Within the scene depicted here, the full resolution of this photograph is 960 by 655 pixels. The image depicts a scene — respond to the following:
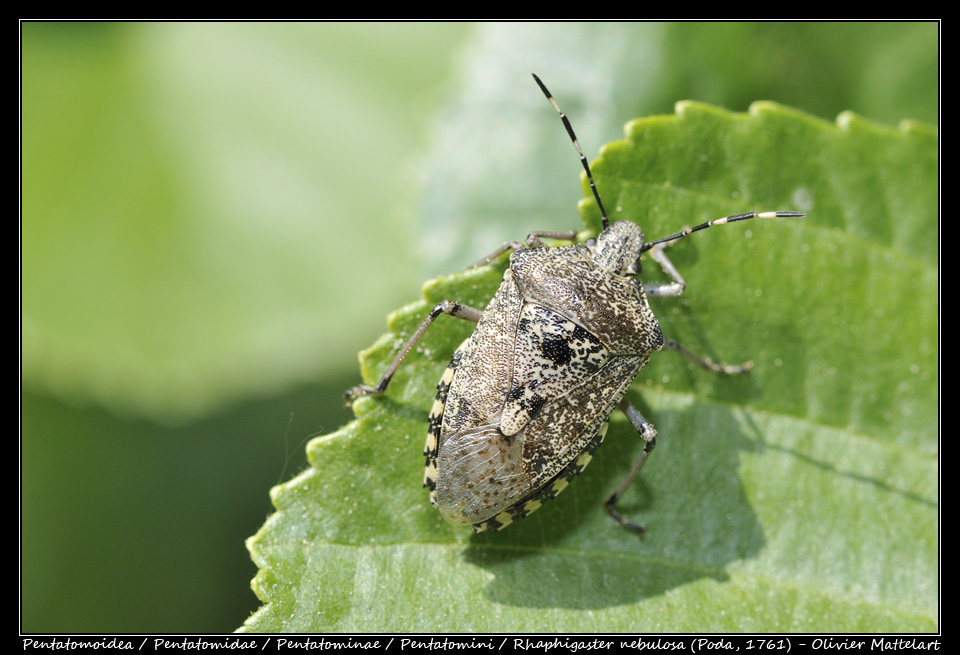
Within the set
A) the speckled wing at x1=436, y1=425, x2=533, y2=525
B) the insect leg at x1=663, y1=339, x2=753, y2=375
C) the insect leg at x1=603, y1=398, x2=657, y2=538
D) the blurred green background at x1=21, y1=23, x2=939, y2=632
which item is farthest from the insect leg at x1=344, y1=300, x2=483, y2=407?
the blurred green background at x1=21, y1=23, x2=939, y2=632

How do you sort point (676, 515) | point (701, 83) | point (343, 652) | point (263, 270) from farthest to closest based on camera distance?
point (263, 270), point (701, 83), point (676, 515), point (343, 652)

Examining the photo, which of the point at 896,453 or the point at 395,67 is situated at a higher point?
the point at 395,67

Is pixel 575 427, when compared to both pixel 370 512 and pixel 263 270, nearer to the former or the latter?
pixel 370 512

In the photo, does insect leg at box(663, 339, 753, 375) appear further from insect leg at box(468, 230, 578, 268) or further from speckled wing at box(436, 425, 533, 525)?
speckled wing at box(436, 425, 533, 525)

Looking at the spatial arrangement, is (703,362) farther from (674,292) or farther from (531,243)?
(531,243)

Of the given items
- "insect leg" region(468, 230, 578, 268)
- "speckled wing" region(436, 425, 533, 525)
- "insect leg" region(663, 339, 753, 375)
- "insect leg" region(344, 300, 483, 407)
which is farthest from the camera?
"insect leg" region(468, 230, 578, 268)

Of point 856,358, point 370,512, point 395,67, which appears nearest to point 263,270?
point 395,67

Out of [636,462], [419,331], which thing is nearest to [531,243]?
[419,331]
